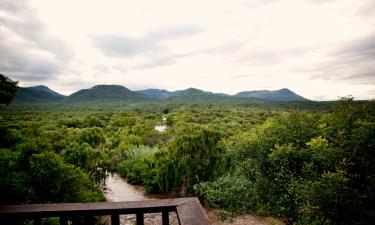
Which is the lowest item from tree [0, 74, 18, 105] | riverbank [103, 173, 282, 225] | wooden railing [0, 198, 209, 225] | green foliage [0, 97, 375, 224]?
riverbank [103, 173, 282, 225]

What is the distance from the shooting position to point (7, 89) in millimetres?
4605

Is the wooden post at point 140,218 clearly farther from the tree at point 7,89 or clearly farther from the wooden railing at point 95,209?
the tree at point 7,89

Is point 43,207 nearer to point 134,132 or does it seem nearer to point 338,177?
point 338,177

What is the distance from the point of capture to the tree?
4441 millimetres

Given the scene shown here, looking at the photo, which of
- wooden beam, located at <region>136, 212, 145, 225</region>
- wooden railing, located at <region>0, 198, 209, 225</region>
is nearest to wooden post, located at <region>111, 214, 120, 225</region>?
wooden railing, located at <region>0, 198, 209, 225</region>

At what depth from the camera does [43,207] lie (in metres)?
2.12

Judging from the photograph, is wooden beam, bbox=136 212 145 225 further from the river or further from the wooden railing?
the river

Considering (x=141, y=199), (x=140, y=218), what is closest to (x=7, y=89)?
(x=140, y=218)

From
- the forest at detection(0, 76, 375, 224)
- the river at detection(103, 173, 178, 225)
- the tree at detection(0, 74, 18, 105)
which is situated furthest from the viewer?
the river at detection(103, 173, 178, 225)

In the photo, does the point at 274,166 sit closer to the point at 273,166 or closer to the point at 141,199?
the point at 273,166

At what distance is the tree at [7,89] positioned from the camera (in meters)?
4.44

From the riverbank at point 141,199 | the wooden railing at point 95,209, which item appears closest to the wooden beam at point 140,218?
the wooden railing at point 95,209

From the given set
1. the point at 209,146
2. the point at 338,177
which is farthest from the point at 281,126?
the point at 209,146

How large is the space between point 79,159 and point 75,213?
8.68 metres
